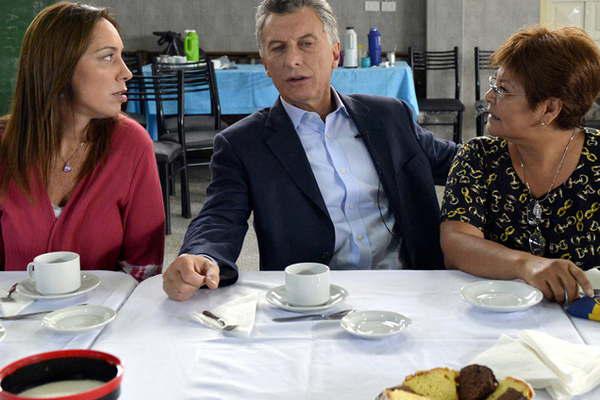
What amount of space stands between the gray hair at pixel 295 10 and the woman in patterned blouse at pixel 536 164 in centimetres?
47

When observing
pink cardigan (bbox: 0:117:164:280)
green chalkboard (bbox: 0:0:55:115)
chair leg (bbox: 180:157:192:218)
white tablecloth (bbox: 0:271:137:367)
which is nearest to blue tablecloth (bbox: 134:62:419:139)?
chair leg (bbox: 180:157:192:218)

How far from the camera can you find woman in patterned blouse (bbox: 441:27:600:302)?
67.4 inches

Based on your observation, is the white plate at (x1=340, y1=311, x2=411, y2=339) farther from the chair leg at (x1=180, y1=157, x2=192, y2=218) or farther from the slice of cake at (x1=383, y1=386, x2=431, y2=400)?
the chair leg at (x1=180, y1=157, x2=192, y2=218)

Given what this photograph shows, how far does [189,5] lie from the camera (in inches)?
284

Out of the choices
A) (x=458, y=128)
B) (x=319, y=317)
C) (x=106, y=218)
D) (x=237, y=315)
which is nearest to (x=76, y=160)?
(x=106, y=218)

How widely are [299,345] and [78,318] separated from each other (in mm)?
408

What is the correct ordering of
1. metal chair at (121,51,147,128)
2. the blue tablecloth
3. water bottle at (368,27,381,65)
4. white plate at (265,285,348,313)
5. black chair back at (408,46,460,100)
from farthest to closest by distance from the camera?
black chair back at (408,46,460,100) < water bottle at (368,27,381,65) < the blue tablecloth < metal chair at (121,51,147,128) < white plate at (265,285,348,313)

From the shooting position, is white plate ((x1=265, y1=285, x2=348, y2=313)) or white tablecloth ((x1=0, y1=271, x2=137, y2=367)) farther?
white plate ((x1=265, y1=285, x2=348, y2=313))

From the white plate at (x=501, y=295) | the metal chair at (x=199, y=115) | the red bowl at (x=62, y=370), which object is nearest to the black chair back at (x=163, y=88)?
the metal chair at (x=199, y=115)

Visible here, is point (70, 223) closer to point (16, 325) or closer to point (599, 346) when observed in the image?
point (16, 325)

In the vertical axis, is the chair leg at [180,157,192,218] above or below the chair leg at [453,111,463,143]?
below

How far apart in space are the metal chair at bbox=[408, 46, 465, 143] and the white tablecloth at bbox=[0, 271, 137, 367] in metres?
4.99

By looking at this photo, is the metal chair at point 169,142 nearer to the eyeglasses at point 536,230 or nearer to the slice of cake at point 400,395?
the eyeglasses at point 536,230

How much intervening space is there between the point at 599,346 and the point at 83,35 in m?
1.38
